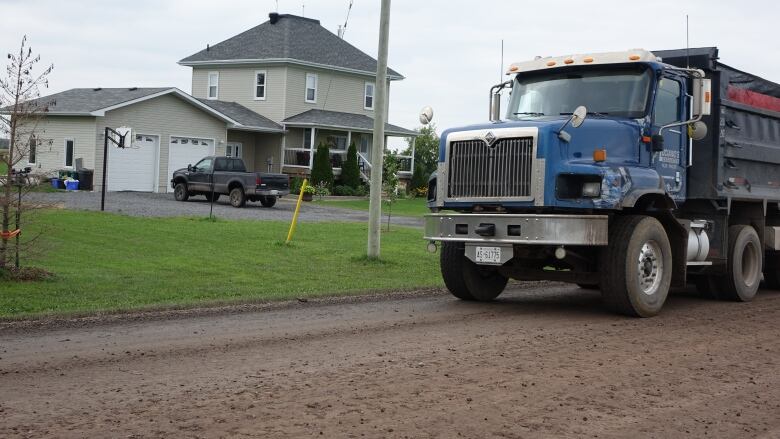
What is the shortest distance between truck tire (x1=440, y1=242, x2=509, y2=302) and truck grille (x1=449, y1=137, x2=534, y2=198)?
1076 mm

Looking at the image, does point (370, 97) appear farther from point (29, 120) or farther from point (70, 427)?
point (70, 427)

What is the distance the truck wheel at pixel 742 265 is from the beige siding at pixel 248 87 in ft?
118

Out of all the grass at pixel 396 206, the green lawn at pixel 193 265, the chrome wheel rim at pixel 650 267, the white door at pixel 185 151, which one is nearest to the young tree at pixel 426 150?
the grass at pixel 396 206

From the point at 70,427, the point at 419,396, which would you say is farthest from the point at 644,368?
the point at 70,427

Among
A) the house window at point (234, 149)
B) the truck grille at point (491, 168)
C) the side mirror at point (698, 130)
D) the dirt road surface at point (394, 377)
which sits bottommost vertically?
the dirt road surface at point (394, 377)

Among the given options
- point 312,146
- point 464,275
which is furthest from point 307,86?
point 464,275

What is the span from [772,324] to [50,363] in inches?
334

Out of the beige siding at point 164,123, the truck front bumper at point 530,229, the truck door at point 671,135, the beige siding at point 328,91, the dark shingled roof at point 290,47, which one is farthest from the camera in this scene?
the dark shingled roof at point 290,47

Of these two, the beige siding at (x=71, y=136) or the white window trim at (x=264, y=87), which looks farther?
the white window trim at (x=264, y=87)

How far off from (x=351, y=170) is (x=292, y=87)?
521cm

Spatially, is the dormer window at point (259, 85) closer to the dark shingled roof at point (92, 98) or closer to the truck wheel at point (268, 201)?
the dark shingled roof at point (92, 98)

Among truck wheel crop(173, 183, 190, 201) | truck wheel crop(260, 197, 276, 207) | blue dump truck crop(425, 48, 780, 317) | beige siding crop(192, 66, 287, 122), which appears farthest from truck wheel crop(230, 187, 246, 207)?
blue dump truck crop(425, 48, 780, 317)

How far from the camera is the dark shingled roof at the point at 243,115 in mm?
46031

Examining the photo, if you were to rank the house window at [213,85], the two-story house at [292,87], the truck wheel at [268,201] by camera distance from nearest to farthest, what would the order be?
the truck wheel at [268,201] → the two-story house at [292,87] → the house window at [213,85]
